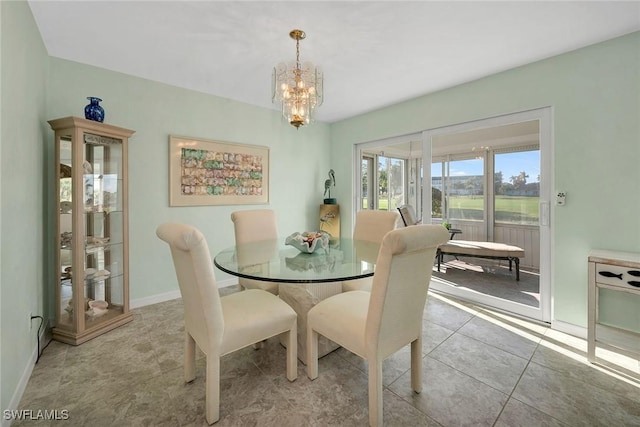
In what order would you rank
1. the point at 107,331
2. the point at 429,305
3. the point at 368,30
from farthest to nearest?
1. the point at 429,305
2. the point at 107,331
3. the point at 368,30

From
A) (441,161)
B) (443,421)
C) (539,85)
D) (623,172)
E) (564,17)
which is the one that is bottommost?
(443,421)

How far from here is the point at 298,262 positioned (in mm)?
1945

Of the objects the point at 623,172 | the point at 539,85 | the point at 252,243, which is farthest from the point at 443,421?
the point at 539,85

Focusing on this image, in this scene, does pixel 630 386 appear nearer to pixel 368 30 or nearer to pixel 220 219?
pixel 368 30

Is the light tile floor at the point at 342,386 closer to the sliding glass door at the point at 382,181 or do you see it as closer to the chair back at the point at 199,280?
the chair back at the point at 199,280

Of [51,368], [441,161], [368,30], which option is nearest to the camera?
[51,368]

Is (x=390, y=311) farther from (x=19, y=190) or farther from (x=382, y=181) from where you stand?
(x=382, y=181)

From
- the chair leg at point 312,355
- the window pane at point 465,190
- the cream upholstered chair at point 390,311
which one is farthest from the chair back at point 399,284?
the window pane at point 465,190

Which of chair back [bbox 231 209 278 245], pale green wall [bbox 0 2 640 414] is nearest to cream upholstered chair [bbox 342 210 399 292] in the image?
chair back [bbox 231 209 278 245]

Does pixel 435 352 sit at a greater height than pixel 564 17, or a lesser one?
lesser

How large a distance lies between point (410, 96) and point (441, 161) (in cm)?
93

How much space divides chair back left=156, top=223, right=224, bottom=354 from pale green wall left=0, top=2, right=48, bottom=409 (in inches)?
34.6

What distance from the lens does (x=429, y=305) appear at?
3072 millimetres

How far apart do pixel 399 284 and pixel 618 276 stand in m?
1.82
